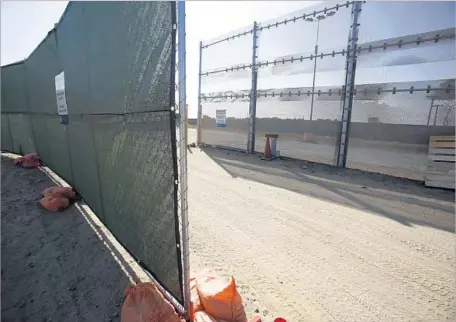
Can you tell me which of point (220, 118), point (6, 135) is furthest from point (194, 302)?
point (6, 135)

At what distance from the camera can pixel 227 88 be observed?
1157 cm

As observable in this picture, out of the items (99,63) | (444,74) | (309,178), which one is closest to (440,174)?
(444,74)

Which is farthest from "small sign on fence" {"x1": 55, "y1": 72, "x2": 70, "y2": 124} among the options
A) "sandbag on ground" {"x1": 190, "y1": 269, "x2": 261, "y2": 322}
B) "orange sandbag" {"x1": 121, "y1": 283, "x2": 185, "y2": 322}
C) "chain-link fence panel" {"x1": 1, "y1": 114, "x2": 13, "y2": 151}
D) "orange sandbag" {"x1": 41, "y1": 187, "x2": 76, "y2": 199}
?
"chain-link fence panel" {"x1": 1, "y1": 114, "x2": 13, "y2": 151}

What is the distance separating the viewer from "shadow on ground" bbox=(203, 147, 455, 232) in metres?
4.47

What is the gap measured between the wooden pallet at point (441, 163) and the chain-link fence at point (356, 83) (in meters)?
0.29

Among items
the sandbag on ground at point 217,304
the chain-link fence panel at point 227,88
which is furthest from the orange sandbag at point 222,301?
the chain-link fence panel at point 227,88

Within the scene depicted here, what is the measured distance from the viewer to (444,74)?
6.12 meters

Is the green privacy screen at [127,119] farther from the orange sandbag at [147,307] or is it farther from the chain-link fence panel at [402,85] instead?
the chain-link fence panel at [402,85]

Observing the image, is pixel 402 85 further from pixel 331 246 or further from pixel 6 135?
pixel 6 135

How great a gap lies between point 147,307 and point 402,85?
756cm

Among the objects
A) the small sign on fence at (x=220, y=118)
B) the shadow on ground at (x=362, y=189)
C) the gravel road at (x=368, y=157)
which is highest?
the small sign on fence at (x=220, y=118)

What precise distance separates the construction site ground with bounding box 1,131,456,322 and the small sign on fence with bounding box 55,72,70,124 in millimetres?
1546

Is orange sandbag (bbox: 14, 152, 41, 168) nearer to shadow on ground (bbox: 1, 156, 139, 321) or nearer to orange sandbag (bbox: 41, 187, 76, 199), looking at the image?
shadow on ground (bbox: 1, 156, 139, 321)

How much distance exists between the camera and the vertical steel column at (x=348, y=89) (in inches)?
295
